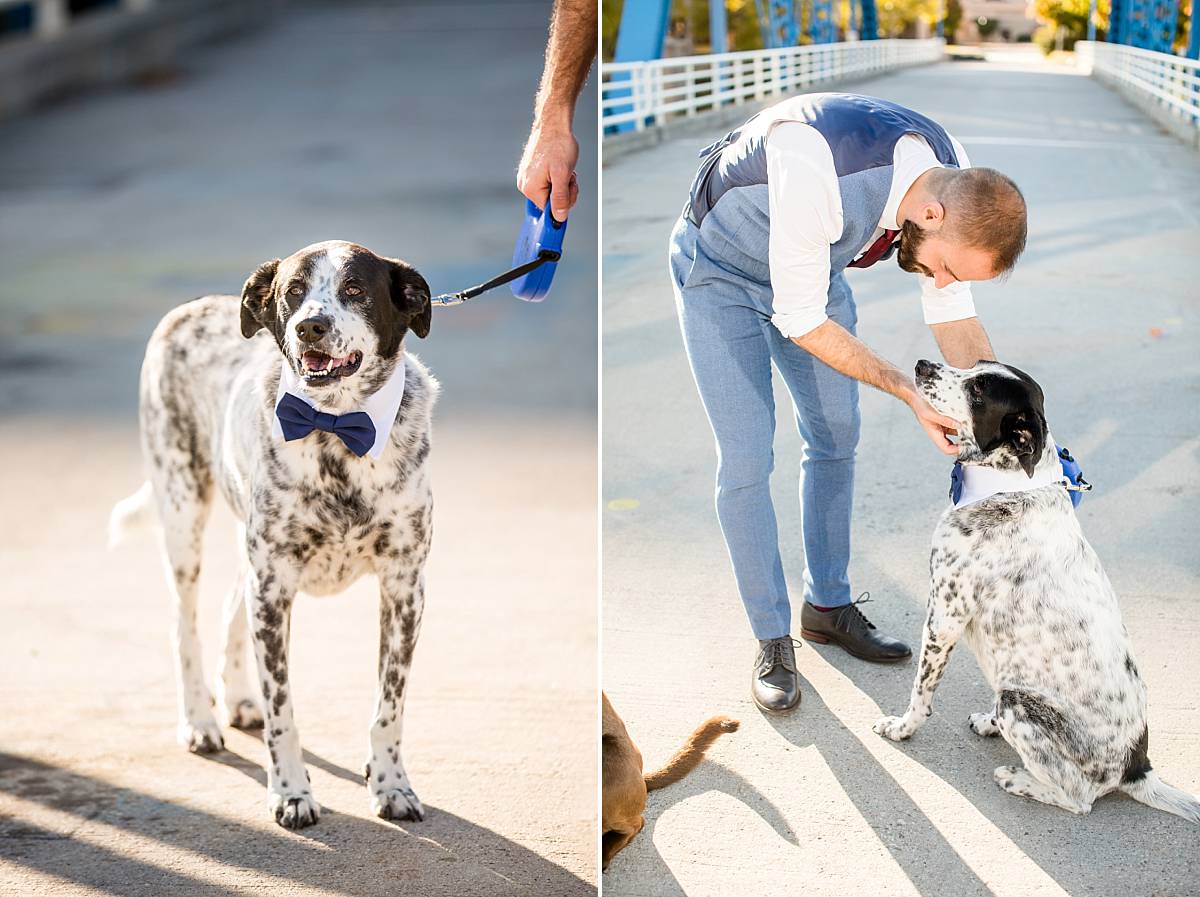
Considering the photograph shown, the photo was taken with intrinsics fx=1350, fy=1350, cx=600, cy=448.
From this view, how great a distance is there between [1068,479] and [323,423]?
1349 mm

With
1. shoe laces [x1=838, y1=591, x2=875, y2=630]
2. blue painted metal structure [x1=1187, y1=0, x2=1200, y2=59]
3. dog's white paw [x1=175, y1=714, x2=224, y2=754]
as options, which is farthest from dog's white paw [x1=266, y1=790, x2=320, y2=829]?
blue painted metal structure [x1=1187, y1=0, x2=1200, y2=59]

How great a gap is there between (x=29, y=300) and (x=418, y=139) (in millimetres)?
5264

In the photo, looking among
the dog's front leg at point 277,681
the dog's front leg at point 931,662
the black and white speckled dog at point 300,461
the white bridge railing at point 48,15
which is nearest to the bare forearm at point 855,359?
the dog's front leg at point 931,662

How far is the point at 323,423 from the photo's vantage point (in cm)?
250

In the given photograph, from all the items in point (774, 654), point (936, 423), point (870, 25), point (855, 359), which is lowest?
point (774, 654)

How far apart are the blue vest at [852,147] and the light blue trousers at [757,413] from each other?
0.12 metres

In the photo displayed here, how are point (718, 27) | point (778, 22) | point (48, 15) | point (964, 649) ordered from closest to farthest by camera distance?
point (964, 649) < point (778, 22) < point (718, 27) < point (48, 15)

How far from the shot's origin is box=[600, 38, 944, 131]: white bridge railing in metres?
2.65

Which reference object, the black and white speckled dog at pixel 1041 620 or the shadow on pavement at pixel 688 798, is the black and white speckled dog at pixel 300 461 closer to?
the shadow on pavement at pixel 688 798

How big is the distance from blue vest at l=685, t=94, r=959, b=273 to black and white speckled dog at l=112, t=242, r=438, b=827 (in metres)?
0.66

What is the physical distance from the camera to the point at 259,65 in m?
16.3

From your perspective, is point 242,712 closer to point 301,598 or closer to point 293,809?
point 293,809

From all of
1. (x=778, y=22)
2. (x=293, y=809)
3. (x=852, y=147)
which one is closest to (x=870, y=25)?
(x=778, y=22)

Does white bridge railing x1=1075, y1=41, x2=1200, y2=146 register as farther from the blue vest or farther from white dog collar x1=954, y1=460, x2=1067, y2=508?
white dog collar x1=954, y1=460, x2=1067, y2=508
